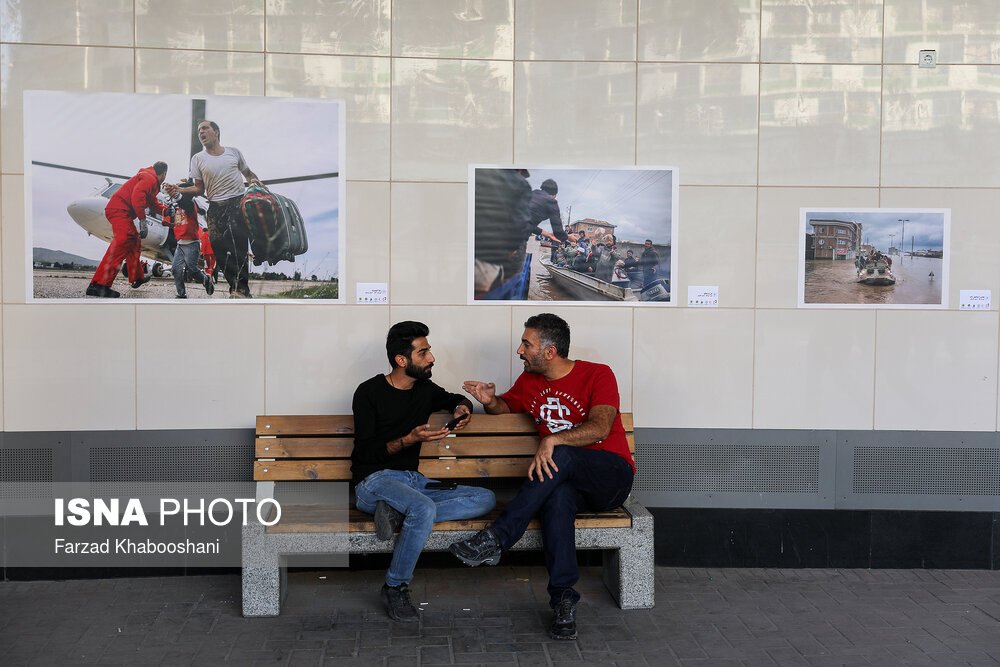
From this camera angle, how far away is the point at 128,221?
5.03 m

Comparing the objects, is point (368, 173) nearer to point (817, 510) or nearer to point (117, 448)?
point (117, 448)

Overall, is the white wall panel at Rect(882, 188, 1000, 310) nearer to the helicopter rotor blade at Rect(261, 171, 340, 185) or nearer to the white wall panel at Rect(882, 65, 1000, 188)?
the white wall panel at Rect(882, 65, 1000, 188)

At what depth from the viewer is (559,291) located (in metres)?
5.25

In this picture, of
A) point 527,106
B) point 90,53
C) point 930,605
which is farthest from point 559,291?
point 90,53

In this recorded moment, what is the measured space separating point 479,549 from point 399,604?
0.53 m

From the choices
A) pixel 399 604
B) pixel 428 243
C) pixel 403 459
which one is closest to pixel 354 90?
pixel 428 243

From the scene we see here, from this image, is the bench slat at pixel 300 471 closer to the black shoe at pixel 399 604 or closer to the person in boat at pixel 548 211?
the black shoe at pixel 399 604

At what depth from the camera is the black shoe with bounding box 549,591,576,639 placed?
4.18 m

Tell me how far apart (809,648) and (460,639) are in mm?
1688

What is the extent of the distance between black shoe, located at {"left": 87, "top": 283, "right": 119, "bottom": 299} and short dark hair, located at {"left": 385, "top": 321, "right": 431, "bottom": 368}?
67.8 inches

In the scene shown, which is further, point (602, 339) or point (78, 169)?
point (602, 339)

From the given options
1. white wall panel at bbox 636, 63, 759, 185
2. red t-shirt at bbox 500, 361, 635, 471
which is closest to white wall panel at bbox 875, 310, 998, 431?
white wall panel at bbox 636, 63, 759, 185

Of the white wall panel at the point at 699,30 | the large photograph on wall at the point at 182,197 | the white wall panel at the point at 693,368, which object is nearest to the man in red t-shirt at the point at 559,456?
the white wall panel at the point at 693,368

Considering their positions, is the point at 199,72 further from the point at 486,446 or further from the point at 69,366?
the point at 486,446
